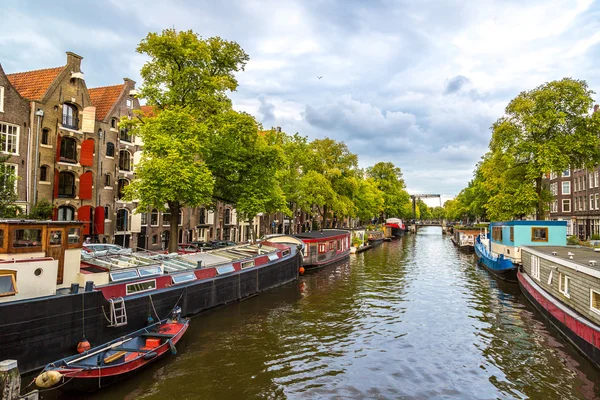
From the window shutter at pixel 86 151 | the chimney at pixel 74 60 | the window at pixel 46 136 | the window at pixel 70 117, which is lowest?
the window shutter at pixel 86 151

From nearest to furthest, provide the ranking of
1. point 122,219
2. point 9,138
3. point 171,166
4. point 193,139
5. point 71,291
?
point 71,291 → point 171,166 → point 193,139 → point 9,138 → point 122,219

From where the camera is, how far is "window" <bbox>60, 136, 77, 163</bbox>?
32.5 meters

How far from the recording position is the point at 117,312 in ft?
49.1

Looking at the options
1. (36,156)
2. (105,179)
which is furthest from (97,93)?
(36,156)

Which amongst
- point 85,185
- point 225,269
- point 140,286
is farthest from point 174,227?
point 140,286

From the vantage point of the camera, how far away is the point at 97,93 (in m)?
40.1

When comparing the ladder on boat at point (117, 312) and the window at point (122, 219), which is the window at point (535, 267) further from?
the window at point (122, 219)

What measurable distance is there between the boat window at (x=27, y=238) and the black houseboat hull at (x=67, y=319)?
2.34 meters

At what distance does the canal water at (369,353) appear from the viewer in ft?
42.4

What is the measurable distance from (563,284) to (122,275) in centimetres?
2086

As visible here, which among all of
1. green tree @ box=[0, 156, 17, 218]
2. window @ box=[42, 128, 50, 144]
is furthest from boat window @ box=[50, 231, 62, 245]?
window @ box=[42, 128, 50, 144]

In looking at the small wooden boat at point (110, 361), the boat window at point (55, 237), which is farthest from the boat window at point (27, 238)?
the small wooden boat at point (110, 361)

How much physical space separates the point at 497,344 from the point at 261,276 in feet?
47.8

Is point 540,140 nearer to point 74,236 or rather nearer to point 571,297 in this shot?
point 571,297
